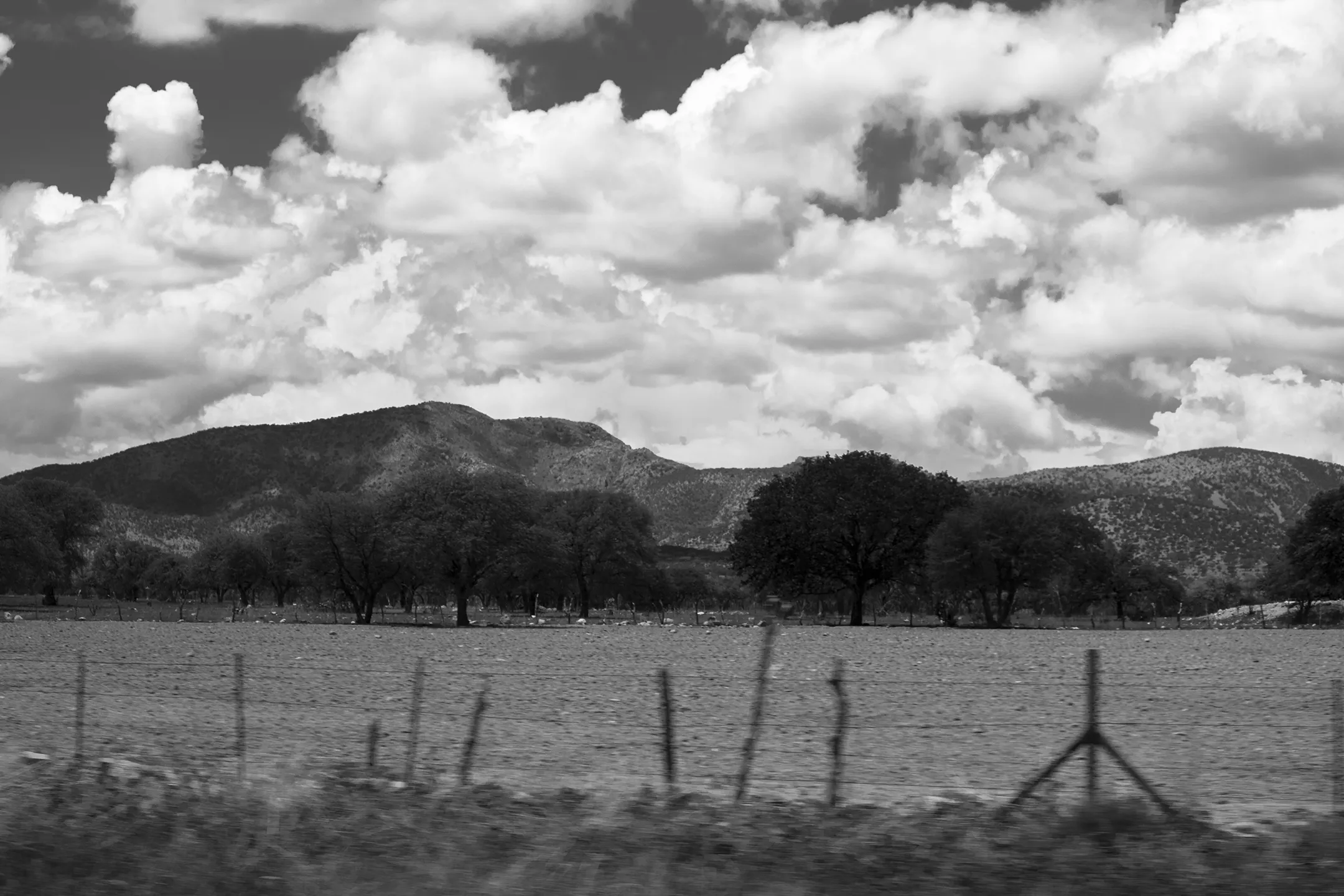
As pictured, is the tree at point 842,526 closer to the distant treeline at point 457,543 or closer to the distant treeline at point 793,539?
the distant treeline at point 793,539

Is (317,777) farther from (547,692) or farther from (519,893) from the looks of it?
(547,692)

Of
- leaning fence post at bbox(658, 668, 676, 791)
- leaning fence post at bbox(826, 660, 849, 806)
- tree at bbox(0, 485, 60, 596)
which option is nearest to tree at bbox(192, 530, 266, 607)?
tree at bbox(0, 485, 60, 596)

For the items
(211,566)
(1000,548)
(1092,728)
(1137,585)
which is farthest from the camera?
(211,566)

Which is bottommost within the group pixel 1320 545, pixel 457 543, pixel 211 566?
pixel 211 566

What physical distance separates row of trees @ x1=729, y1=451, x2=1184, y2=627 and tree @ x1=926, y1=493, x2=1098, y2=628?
8 cm

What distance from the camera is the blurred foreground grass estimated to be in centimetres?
962

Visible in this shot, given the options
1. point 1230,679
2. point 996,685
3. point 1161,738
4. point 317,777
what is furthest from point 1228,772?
point 1230,679

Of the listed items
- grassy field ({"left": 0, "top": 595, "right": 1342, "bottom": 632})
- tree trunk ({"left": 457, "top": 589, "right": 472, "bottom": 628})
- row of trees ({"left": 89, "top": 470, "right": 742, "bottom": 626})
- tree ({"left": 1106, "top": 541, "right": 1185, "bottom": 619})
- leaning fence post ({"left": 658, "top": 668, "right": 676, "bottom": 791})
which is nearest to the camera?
leaning fence post ({"left": 658, "top": 668, "right": 676, "bottom": 791})

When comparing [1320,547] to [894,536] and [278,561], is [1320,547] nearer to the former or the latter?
[894,536]

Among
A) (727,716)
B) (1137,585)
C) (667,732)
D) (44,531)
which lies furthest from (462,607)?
(667,732)

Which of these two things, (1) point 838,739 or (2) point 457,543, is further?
(2) point 457,543

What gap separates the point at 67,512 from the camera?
507 ft

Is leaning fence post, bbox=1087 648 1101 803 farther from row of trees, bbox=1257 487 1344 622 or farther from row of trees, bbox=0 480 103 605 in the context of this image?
row of trees, bbox=0 480 103 605

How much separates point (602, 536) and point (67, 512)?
65.2 m
